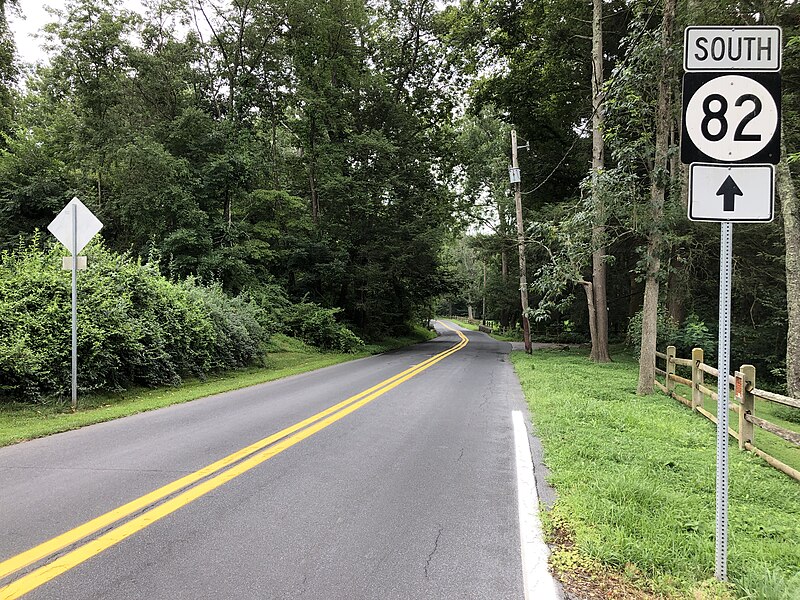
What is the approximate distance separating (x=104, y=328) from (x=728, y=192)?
381 inches

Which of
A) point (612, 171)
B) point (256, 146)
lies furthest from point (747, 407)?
point (256, 146)

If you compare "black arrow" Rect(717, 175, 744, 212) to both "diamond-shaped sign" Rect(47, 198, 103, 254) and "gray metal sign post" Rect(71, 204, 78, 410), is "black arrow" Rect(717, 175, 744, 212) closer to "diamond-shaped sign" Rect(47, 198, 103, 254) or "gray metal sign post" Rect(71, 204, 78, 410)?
"gray metal sign post" Rect(71, 204, 78, 410)

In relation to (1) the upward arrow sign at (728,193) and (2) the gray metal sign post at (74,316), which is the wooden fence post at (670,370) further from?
(2) the gray metal sign post at (74,316)

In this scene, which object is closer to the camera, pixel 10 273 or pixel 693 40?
pixel 693 40

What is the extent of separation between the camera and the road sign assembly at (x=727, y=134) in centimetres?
288

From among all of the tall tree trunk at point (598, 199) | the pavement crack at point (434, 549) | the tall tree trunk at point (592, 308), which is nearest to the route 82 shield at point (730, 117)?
the pavement crack at point (434, 549)

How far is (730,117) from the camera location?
295 centimetres

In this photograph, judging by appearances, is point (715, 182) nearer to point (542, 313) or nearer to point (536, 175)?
point (542, 313)

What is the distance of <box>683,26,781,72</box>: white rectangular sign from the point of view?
2.93m

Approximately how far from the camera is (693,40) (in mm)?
3018

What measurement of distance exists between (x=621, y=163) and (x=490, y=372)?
23.3ft

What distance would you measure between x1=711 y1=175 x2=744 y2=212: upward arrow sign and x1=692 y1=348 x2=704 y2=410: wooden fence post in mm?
6502

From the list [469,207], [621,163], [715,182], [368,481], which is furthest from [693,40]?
[469,207]

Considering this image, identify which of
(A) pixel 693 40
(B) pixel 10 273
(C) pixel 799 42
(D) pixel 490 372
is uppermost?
(C) pixel 799 42
